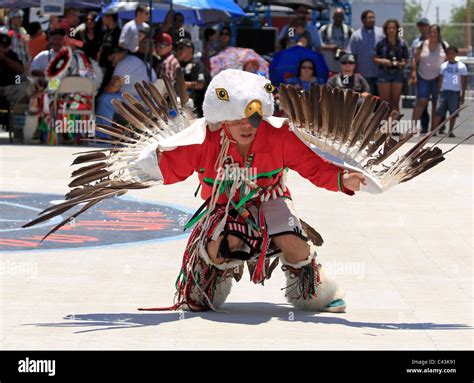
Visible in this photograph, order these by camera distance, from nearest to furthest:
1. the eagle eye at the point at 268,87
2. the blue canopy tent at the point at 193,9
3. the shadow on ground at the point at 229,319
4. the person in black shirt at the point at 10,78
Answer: the shadow on ground at the point at 229,319 → the eagle eye at the point at 268,87 → the person in black shirt at the point at 10,78 → the blue canopy tent at the point at 193,9

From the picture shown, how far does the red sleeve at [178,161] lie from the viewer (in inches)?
286

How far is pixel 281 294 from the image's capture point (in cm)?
821

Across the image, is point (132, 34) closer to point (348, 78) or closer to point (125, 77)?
point (125, 77)

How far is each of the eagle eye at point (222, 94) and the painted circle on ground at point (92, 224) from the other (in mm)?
3042

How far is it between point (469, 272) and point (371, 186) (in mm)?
2207

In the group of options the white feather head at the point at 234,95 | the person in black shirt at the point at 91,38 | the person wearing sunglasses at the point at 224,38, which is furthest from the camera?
the person wearing sunglasses at the point at 224,38

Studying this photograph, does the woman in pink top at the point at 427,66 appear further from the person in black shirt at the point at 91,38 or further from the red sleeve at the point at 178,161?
the red sleeve at the point at 178,161

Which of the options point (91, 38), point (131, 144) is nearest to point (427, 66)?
point (91, 38)

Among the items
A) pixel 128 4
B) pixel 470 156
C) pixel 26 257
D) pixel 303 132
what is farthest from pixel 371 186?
pixel 128 4

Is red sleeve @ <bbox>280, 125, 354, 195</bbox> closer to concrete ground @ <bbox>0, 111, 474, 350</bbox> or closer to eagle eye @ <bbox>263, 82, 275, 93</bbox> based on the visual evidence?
eagle eye @ <bbox>263, 82, 275, 93</bbox>

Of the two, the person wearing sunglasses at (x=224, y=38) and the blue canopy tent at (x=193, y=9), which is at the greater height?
the blue canopy tent at (x=193, y=9)

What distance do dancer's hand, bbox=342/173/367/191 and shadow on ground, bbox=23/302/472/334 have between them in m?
0.76

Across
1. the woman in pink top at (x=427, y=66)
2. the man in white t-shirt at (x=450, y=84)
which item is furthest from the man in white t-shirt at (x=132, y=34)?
the man in white t-shirt at (x=450, y=84)

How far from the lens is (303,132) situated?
7516 mm
